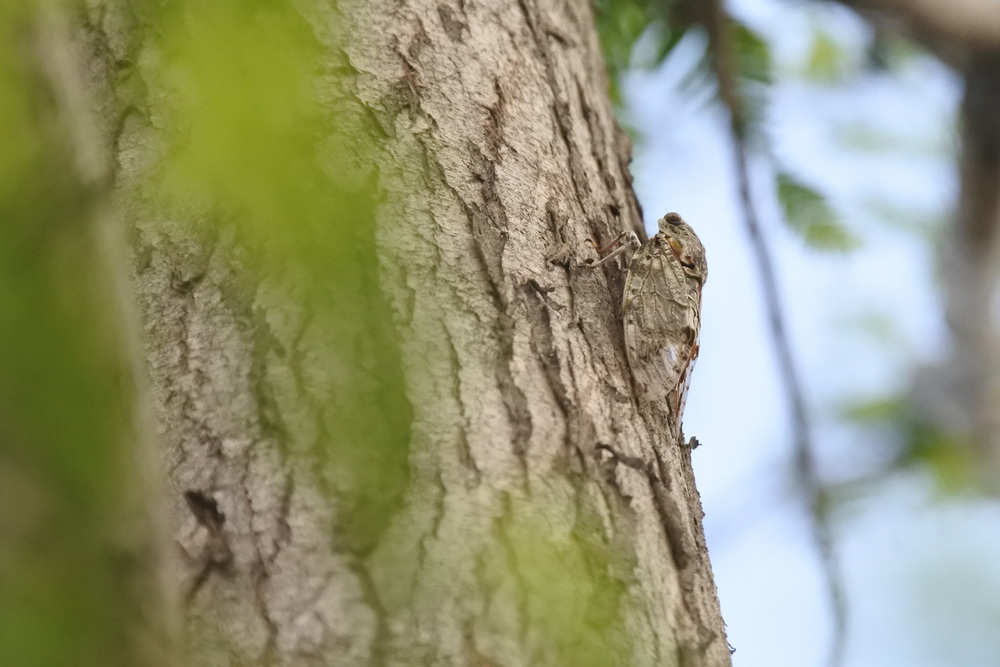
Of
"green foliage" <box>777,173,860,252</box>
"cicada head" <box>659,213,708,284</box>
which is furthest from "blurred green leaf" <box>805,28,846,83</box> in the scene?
"cicada head" <box>659,213,708,284</box>

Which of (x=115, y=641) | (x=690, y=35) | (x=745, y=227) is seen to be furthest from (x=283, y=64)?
(x=690, y=35)

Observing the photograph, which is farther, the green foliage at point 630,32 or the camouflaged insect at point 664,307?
the green foliage at point 630,32

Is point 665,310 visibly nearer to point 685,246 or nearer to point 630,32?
point 685,246

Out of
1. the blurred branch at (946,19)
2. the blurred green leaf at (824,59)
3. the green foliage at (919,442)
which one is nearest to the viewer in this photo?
the blurred branch at (946,19)

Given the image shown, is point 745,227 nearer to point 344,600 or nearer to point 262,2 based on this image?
point 344,600

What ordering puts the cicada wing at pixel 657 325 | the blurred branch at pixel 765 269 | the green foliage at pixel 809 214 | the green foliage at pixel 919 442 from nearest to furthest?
the cicada wing at pixel 657 325 → the blurred branch at pixel 765 269 → the green foliage at pixel 809 214 → the green foliage at pixel 919 442

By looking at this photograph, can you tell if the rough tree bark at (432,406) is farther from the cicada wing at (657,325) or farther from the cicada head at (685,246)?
→ the cicada head at (685,246)

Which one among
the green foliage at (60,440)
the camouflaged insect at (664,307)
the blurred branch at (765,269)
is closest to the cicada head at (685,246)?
the camouflaged insect at (664,307)
